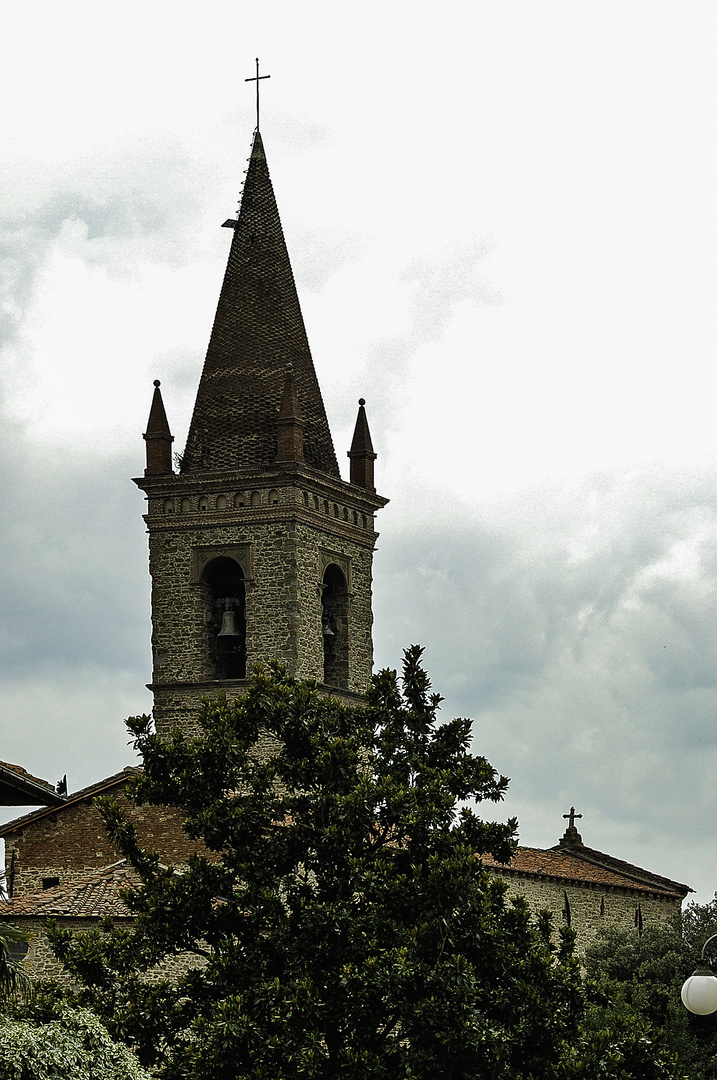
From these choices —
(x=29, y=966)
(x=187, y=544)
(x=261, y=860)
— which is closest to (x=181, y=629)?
(x=187, y=544)

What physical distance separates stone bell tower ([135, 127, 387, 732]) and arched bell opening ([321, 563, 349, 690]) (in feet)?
0.11

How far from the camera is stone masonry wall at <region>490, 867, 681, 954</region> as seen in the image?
49281 mm

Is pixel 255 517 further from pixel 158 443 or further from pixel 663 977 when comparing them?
pixel 663 977

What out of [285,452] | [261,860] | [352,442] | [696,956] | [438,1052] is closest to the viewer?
[438,1052]

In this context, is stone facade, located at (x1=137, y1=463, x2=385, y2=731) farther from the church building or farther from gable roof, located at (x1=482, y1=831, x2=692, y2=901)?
gable roof, located at (x1=482, y1=831, x2=692, y2=901)

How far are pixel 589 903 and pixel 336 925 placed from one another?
2625cm

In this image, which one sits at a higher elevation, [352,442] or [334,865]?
[352,442]

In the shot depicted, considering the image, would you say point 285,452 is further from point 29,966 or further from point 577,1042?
point 577,1042

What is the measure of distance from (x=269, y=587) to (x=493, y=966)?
20.3 m

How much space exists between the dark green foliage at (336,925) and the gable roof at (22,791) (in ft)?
15.1

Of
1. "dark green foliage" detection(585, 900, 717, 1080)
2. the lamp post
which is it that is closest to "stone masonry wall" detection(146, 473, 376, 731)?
"dark green foliage" detection(585, 900, 717, 1080)

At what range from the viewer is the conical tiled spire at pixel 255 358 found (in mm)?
47781

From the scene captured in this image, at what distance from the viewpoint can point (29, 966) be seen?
114 ft

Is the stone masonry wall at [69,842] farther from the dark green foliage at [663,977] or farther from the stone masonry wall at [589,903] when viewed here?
the stone masonry wall at [589,903]
